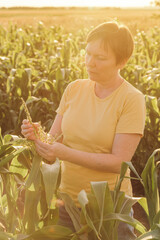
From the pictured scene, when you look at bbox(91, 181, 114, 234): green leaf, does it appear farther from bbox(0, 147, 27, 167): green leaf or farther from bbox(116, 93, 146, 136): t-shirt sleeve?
bbox(116, 93, 146, 136): t-shirt sleeve

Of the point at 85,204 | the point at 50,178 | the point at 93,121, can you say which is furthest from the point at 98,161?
the point at 85,204

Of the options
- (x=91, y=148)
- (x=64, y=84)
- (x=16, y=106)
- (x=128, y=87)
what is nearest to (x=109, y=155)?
(x=91, y=148)

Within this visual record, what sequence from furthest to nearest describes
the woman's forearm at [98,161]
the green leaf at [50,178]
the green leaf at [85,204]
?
the woman's forearm at [98,161] → the green leaf at [50,178] → the green leaf at [85,204]

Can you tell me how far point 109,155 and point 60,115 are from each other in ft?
1.24

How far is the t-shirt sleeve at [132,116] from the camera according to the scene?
1.90m

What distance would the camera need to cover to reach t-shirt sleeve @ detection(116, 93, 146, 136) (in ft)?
6.24

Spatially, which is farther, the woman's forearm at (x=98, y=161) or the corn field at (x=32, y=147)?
the woman's forearm at (x=98, y=161)

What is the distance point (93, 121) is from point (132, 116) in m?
0.19

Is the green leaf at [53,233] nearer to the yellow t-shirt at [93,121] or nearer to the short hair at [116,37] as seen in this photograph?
the yellow t-shirt at [93,121]

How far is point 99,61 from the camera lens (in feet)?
6.33

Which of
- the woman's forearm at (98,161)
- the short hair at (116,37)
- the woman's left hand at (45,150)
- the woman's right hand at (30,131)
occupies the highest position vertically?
the short hair at (116,37)

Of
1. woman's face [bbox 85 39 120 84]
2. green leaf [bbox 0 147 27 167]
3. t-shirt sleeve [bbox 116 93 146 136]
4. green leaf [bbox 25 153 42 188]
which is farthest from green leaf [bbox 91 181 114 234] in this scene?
woman's face [bbox 85 39 120 84]

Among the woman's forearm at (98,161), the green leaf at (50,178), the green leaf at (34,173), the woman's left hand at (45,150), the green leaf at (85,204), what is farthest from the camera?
the woman's forearm at (98,161)

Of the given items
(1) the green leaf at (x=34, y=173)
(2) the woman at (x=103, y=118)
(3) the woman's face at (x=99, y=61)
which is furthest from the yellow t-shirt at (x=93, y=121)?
(1) the green leaf at (x=34, y=173)
